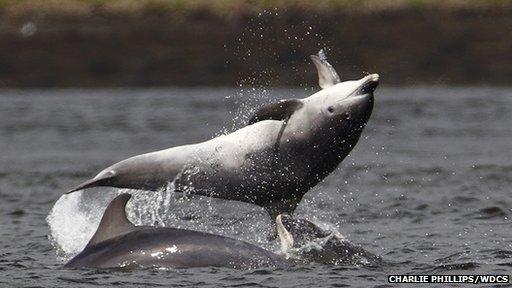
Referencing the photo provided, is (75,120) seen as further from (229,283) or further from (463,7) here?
(229,283)

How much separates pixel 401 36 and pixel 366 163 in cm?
2402

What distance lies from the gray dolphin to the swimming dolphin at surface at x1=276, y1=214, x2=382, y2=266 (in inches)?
9.7

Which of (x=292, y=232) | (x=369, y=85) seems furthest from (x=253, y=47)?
(x=369, y=85)

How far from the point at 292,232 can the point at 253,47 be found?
39.7 meters

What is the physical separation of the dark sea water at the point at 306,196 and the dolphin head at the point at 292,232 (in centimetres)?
34

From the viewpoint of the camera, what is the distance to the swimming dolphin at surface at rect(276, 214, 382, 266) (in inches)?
627

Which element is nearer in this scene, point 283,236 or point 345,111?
point 345,111

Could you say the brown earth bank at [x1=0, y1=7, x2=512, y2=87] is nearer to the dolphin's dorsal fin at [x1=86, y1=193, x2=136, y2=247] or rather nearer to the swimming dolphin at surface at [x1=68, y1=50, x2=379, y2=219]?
the swimming dolphin at surface at [x1=68, y1=50, x2=379, y2=219]

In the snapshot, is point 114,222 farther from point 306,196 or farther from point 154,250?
point 306,196

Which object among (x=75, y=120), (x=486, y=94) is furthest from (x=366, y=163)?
(x=486, y=94)

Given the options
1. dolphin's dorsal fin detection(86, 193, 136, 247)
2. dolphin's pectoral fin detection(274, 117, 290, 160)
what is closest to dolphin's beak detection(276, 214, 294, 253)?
dolphin's pectoral fin detection(274, 117, 290, 160)

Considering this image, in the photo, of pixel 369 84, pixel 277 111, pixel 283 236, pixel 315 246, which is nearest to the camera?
pixel 369 84

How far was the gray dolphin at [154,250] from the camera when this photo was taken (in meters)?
15.5

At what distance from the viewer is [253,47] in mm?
55312
